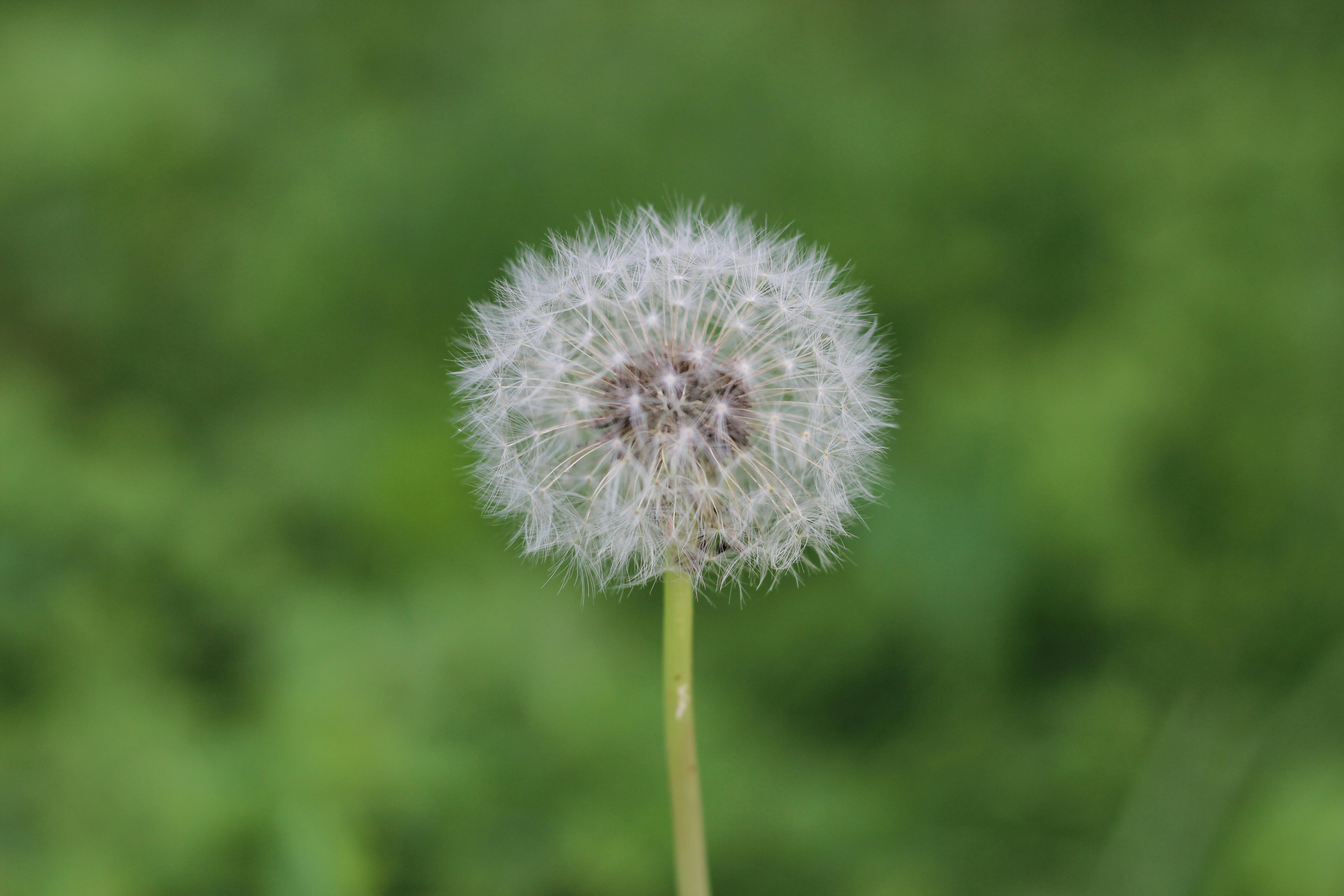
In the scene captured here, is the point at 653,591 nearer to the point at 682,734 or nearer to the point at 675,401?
the point at 675,401

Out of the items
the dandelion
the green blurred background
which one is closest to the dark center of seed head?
the dandelion

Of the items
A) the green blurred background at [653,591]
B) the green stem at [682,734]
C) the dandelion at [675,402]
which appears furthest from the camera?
the green blurred background at [653,591]

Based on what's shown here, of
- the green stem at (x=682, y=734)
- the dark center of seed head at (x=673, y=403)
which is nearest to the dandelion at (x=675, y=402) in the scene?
the dark center of seed head at (x=673, y=403)

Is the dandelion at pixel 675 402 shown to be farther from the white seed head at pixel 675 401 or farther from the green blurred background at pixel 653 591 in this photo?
the green blurred background at pixel 653 591

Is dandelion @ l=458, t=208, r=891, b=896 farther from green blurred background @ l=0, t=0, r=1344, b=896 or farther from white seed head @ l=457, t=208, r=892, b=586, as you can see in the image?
green blurred background @ l=0, t=0, r=1344, b=896


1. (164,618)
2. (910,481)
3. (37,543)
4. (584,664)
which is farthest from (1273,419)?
(37,543)

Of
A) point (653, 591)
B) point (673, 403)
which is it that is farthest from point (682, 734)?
point (653, 591)

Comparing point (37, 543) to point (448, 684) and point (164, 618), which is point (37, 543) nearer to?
point (164, 618)
